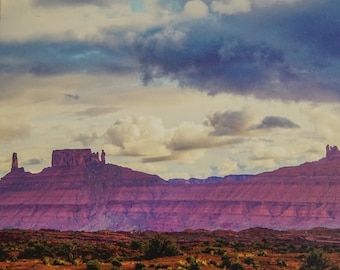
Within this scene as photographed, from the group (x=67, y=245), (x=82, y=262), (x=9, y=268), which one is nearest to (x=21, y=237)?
(x=67, y=245)

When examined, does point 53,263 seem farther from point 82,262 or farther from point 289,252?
point 289,252

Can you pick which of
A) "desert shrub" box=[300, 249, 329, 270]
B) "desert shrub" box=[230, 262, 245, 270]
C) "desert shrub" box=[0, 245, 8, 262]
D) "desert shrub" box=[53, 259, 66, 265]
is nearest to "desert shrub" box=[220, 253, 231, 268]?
"desert shrub" box=[230, 262, 245, 270]

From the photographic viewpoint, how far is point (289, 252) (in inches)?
2918

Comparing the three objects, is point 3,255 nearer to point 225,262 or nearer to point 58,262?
point 58,262

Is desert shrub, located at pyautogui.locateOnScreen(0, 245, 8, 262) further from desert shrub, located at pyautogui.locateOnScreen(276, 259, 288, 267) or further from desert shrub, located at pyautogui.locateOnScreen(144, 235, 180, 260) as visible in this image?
desert shrub, located at pyautogui.locateOnScreen(276, 259, 288, 267)

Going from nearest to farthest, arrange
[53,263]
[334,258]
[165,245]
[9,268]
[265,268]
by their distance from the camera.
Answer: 1. [9,268]
2. [53,263]
3. [265,268]
4. [165,245]
5. [334,258]

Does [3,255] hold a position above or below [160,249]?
above

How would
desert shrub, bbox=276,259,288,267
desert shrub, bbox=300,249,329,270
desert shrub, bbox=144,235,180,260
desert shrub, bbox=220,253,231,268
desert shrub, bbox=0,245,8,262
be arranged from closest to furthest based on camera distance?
desert shrub, bbox=220,253,231,268, desert shrub, bbox=0,245,8,262, desert shrub, bbox=300,249,329,270, desert shrub, bbox=276,259,288,267, desert shrub, bbox=144,235,180,260

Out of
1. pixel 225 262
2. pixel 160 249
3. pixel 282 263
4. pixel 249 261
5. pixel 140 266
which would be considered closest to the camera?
pixel 140 266

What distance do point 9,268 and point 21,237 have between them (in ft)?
157

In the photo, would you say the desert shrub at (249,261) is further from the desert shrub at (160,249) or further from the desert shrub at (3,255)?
the desert shrub at (3,255)

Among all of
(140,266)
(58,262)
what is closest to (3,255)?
(58,262)

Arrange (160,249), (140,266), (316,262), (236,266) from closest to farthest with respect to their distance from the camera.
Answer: (140,266), (236,266), (316,262), (160,249)

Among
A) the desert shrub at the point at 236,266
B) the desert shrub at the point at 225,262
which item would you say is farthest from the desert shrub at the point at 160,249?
the desert shrub at the point at 236,266
